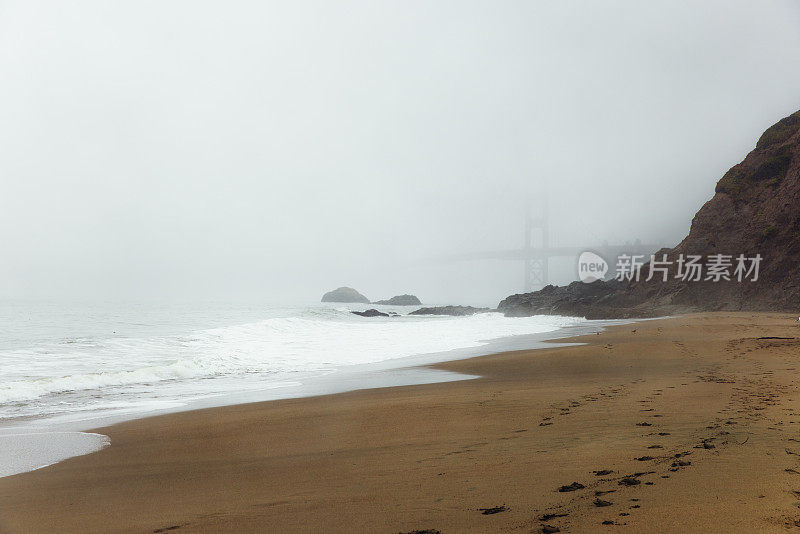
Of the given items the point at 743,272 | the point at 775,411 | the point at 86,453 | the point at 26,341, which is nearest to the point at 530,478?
the point at 775,411

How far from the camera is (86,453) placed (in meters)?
3.92

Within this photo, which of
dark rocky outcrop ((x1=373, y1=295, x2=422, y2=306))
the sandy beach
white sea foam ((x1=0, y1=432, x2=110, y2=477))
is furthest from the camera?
dark rocky outcrop ((x1=373, y1=295, x2=422, y2=306))

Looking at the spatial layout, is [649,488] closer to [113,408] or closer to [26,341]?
[113,408]

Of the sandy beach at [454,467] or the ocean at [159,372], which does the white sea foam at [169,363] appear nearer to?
the ocean at [159,372]

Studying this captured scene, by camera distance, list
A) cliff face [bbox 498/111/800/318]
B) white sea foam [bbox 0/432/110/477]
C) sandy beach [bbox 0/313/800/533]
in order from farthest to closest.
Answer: cliff face [bbox 498/111/800/318] → white sea foam [bbox 0/432/110/477] → sandy beach [bbox 0/313/800/533]

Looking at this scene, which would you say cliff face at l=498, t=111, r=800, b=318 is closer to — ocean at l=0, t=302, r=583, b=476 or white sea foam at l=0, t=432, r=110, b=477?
ocean at l=0, t=302, r=583, b=476

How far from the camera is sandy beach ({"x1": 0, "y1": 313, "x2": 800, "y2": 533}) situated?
2.13 meters

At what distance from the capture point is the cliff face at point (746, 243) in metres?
26.4

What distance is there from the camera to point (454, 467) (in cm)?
289

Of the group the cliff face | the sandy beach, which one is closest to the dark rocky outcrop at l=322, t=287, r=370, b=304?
the cliff face

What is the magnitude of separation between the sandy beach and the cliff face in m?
25.4

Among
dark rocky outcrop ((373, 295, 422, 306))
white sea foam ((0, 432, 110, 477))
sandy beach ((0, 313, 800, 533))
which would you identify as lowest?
white sea foam ((0, 432, 110, 477))

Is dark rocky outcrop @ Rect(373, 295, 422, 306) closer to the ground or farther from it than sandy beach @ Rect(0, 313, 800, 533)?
farther from it

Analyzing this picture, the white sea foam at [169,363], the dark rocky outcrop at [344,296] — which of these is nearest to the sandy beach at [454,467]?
the white sea foam at [169,363]
